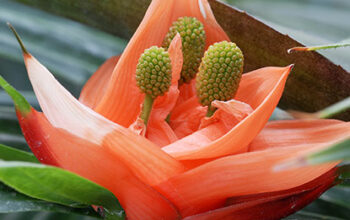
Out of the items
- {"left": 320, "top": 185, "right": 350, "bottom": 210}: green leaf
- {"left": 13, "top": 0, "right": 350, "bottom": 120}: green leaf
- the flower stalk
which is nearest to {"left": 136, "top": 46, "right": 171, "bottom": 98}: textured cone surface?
the flower stalk

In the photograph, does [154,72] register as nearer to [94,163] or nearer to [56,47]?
[94,163]

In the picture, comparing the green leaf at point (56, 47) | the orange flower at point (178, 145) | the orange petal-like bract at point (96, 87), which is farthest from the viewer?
the green leaf at point (56, 47)

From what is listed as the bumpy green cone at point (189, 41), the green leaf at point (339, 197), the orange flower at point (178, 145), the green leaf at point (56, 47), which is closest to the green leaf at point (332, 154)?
the orange flower at point (178, 145)

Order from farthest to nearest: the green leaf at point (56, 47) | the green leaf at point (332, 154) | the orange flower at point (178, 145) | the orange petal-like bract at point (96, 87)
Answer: the green leaf at point (56, 47)
the orange petal-like bract at point (96, 87)
the orange flower at point (178, 145)
the green leaf at point (332, 154)

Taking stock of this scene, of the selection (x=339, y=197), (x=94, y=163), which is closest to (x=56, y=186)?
(x=94, y=163)

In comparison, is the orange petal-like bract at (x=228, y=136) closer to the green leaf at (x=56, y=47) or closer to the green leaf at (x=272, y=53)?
the green leaf at (x=272, y=53)

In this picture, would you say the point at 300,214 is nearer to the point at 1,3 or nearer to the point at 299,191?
the point at 299,191
